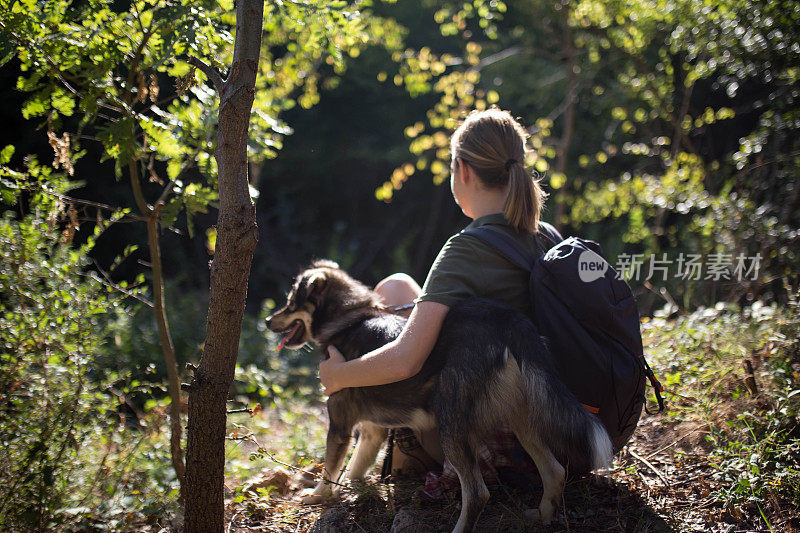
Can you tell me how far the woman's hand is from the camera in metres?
2.77

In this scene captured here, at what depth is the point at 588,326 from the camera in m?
2.44

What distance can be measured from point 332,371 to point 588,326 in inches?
47.2

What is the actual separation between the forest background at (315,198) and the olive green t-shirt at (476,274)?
47.1 inches

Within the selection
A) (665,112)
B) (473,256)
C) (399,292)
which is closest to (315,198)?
(665,112)

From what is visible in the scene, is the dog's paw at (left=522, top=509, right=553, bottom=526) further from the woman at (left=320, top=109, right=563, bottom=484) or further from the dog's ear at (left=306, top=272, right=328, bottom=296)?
the dog's ear at (left=306, top=272, right=328, bottom=296)

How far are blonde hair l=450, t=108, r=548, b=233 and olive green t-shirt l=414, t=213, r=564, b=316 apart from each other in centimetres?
9

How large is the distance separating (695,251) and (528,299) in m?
4.11

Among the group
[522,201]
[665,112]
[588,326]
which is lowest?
[588,326]

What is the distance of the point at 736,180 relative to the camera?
574cm

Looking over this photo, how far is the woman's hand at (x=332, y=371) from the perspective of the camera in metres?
2.77

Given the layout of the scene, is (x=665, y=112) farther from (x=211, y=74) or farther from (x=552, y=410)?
(x=211, y=74)

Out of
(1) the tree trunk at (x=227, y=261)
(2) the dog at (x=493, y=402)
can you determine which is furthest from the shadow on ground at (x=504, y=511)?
(1) the tree trunk at (x=227, y=261)

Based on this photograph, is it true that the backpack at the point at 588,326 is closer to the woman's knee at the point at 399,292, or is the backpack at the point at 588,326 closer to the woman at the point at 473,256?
the woman at the point at 473,256

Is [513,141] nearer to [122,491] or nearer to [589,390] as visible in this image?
[589,390]
